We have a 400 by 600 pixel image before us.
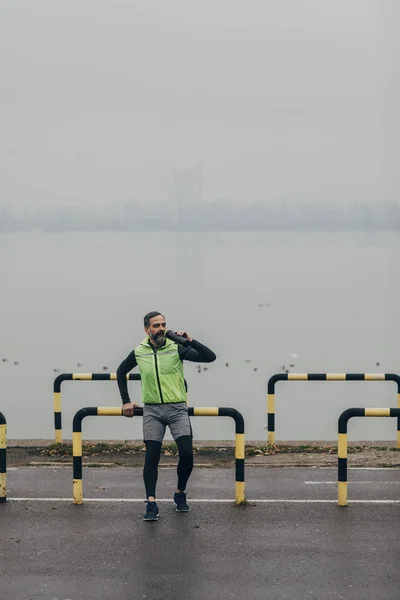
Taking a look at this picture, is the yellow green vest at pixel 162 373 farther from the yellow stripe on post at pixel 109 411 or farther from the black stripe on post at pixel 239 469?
the black stripe on post at pixel 239 469

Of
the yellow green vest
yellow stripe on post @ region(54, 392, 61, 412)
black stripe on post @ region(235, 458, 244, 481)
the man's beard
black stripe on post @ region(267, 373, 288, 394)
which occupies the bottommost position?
black stripe on post @ region(235, 458, 244, 481)

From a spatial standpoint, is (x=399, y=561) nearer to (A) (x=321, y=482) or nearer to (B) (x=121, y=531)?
(B) (x=121, y=531)

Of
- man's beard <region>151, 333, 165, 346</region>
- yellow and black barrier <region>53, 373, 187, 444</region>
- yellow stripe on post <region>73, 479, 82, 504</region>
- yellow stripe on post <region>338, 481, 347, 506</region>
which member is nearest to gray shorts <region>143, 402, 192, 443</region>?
man's beard <region>151, 333, 165, 346</region>

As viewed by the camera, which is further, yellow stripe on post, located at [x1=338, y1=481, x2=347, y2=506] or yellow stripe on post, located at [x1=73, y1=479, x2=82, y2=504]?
yellow stripe on post, located at [x1=73, y1=479, x2=82, y2=504]

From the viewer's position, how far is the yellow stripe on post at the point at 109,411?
33.5 ft

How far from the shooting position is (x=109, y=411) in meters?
10.3

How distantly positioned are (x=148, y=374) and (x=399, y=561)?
107 inches

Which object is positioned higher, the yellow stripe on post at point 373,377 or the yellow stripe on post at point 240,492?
the yellow stripe on post at point 373,377

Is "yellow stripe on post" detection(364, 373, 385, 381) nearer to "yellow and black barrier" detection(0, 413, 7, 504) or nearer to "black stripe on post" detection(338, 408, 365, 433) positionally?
"black stripe on post" detection(338, 408, 365, 433)

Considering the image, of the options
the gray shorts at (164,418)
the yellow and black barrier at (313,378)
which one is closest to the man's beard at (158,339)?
the gray shorts at (164,418)

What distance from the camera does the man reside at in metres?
9.79

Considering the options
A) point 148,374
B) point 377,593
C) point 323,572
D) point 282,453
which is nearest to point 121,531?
point 148,374

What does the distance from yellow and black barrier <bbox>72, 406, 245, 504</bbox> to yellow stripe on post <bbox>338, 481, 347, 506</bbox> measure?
0.88 meters

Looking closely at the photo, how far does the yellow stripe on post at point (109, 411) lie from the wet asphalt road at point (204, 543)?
0.87 meters
